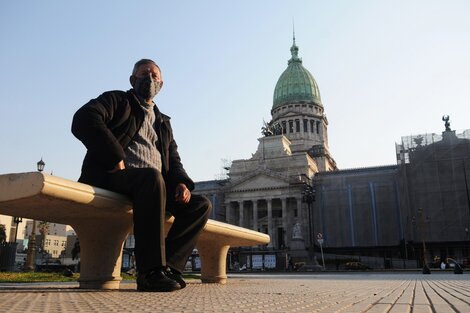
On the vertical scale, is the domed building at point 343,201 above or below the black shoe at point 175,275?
above

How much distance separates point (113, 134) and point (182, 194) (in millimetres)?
947

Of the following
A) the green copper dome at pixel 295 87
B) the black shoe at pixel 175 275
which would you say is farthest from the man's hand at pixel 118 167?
the green copper dome at pixel 295 87

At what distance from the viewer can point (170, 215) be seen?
16.0 ft

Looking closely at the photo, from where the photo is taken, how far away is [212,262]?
769 cm

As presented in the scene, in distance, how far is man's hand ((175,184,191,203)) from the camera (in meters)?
4.63

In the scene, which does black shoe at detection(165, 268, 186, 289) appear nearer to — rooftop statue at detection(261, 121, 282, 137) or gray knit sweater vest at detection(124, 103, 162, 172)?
gray knit sweater vest at detection(124, 103, 162, 172)

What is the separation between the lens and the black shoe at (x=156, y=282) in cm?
384

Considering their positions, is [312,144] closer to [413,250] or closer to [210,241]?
[413,250]

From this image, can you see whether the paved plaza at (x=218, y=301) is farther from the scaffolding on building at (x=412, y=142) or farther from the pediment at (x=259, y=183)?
the pediment at (x=259, y=183)

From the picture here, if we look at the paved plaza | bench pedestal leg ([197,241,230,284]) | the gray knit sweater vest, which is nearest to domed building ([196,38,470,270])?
bench pedestal leg ([197,241,230,284])

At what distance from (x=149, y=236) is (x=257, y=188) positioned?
55731 millimetres

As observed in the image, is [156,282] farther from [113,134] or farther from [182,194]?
[113,134]

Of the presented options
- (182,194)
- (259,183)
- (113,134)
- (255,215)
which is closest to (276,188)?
(259,183)

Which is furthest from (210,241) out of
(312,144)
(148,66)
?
(312,144)
